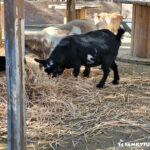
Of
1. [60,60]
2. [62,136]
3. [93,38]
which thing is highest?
[93,38]

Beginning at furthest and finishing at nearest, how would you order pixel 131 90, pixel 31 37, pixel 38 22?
pixel 38 22, pixel 31 37, pixel 131 90

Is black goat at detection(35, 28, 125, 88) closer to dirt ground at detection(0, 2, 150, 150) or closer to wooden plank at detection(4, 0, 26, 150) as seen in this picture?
dirt ground at detection(0, 2, 150, 150)

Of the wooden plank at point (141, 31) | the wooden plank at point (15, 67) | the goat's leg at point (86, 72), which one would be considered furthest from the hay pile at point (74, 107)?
the wooden plank at point (141, 31)

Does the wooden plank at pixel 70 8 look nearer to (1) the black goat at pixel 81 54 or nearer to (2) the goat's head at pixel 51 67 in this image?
(1) the black goat at pixel 81 54

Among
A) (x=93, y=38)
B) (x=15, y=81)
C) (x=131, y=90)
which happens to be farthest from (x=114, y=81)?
(x=15, y=81)

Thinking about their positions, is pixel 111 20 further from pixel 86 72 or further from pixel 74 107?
pixel 74 107

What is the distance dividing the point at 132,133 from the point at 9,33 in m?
2.09

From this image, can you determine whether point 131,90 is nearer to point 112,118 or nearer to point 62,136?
point 112,118

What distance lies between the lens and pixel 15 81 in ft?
8.25

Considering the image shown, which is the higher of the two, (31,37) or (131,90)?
(31,37)

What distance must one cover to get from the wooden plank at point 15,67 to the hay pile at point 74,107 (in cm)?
78

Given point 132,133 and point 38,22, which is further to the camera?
point 38,22

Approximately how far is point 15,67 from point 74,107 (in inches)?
82.8

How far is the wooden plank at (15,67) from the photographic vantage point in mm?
2406
